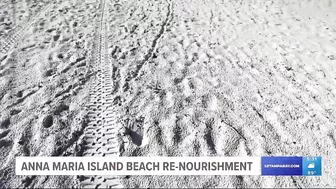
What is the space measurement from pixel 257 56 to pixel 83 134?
396 centimetres

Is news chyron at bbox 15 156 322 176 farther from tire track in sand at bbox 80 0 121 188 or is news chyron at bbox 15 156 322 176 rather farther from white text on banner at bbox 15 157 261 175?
tire track in sand at bbox 80 0 121 188

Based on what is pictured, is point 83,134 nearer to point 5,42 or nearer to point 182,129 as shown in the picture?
point 182,129

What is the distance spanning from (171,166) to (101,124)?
123 centimetres

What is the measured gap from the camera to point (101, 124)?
3695mm

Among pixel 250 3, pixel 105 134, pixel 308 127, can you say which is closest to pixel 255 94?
pixel 308 127

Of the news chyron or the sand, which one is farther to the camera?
the sand

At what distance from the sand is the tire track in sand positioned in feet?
0.05

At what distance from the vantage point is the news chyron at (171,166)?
10.2 ft

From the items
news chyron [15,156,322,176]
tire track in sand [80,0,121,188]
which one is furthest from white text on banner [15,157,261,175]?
tire track in sand [80,0,121,188]

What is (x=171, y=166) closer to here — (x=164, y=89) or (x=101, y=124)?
(x=101, y=124)

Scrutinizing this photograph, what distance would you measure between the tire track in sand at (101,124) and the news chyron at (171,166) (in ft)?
0.35

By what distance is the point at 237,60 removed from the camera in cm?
533

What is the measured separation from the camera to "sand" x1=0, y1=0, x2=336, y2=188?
11.0 ft

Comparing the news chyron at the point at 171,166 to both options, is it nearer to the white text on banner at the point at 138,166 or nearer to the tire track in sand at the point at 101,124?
the white text on banner at the point at 138,166
